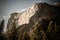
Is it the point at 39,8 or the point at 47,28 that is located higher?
the point at 39,8

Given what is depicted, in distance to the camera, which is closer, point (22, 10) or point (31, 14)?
point (31, 14)

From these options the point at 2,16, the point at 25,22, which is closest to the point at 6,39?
the point at 25,22

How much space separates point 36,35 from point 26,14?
0.87 meters

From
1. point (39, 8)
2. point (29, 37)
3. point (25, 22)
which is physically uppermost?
point (39, 8)

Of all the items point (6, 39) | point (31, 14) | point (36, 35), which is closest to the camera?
point (36, 35)

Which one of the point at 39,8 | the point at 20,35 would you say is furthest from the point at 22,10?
the point at 20,35

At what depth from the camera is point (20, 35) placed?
3.75 metres

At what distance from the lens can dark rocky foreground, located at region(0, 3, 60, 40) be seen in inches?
138

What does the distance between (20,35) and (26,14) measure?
70 centimetres

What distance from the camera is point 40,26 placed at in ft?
11.8

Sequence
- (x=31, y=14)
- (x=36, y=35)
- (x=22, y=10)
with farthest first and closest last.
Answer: (x=22, y=10), (x=31, y=14), (x=36, y=35)

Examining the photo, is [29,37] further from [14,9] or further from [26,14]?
[14,9]

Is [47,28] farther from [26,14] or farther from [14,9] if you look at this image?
[14,9]

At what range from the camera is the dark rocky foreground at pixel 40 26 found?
350cm
